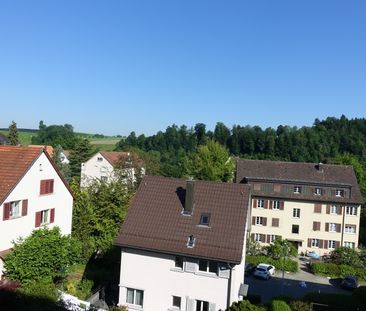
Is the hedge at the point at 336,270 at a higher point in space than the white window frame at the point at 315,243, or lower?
lower

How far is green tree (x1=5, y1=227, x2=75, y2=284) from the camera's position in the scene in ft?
79.7

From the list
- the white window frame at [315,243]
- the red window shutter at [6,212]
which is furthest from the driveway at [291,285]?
the red window shutter at [6,212]

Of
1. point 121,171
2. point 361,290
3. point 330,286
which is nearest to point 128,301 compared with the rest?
point 361,290

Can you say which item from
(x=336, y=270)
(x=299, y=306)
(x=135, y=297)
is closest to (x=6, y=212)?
(x=135, y=297)

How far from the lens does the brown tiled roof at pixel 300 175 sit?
2100 inches

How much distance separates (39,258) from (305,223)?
38.1 meters

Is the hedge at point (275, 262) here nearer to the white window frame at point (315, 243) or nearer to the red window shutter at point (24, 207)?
the white window frame at point (315, 243)

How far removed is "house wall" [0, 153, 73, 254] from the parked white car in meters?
18.6

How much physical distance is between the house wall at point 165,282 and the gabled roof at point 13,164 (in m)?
8.60

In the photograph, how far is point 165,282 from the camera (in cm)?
2505

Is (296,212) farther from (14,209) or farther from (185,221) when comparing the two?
(14,209)

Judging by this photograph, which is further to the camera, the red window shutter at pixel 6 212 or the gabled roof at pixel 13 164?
the gabled roof at pixel 13 164

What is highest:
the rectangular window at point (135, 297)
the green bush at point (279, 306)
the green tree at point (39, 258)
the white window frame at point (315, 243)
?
the green tree at point (39, 258)

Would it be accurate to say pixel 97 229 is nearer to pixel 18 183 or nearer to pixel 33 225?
pixel 33 225
